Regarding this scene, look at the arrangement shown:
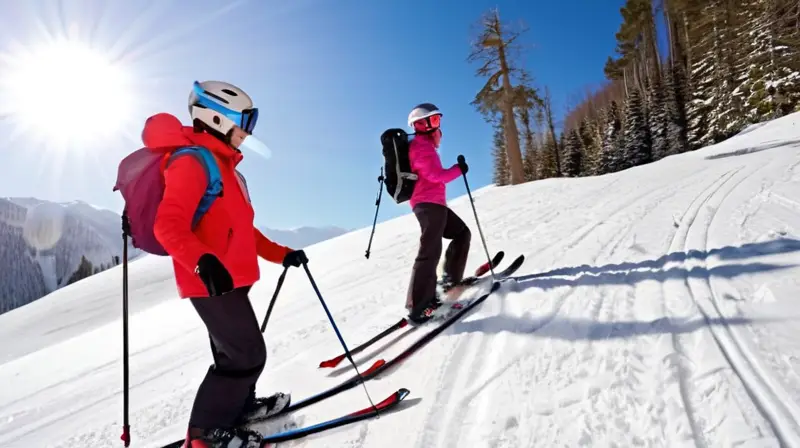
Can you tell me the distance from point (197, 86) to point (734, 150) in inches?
779

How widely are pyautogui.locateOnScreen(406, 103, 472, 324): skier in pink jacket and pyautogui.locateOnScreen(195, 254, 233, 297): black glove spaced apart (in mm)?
2436

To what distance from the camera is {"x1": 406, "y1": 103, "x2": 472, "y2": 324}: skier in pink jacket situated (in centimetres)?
420

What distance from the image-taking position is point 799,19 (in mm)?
8016

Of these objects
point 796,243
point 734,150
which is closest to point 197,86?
point 796,243

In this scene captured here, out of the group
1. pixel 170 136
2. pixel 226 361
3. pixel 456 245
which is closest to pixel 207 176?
pixel 170 136

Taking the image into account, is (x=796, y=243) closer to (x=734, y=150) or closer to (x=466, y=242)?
(x=466, y=242)

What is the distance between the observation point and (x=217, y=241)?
7.64 ft

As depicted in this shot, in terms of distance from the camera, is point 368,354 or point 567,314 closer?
point 567,314

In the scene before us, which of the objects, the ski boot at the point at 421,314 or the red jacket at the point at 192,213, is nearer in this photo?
the red jacket at the point at 192,213

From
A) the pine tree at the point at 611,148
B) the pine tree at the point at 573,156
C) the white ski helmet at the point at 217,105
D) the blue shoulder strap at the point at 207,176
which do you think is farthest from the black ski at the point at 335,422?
the pine tree at the point at 573,156

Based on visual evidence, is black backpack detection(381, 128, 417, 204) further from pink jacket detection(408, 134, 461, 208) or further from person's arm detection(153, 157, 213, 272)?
person's arm detection(153, 157, 213, 272)

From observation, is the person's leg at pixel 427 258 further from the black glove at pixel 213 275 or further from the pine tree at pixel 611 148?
the pine tree at pixel 611 148

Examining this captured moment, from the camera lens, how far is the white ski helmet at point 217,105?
2451mm

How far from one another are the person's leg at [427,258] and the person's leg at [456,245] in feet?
1.93
